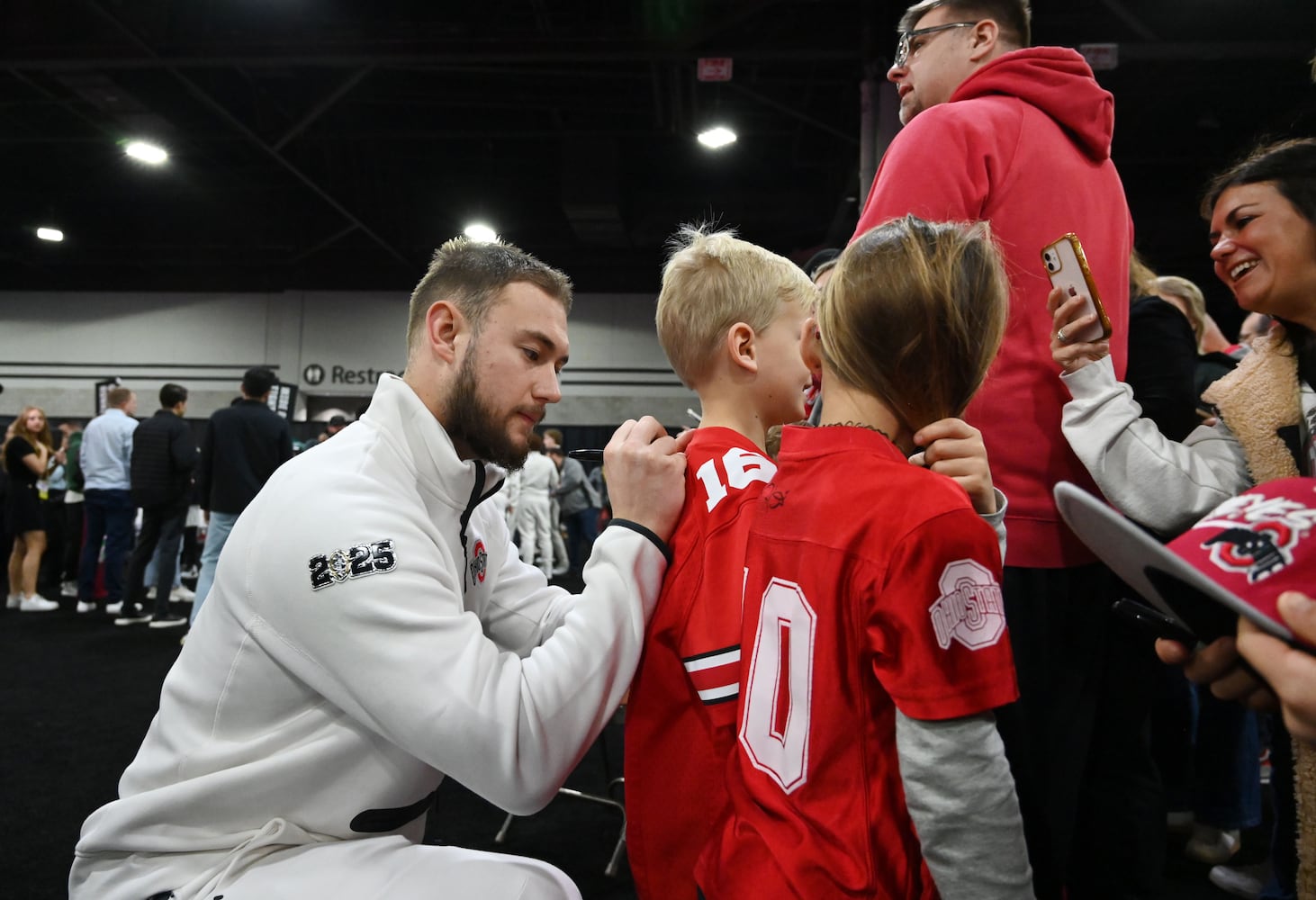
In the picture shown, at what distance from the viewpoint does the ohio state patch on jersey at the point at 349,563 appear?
1117 millimetres

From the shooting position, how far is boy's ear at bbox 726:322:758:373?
4.45ft

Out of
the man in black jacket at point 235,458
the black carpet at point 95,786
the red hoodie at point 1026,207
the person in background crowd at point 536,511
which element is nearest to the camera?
the red hoodie at point 1026,207

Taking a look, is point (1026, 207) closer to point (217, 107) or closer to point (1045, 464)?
point (1045, 464)

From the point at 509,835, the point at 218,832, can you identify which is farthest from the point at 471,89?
the point at 218,832

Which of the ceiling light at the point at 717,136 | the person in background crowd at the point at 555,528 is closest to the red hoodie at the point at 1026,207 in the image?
the ceiling light at the point at 717,136

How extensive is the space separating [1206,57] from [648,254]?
26.1ft

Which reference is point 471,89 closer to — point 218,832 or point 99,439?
point 99,439

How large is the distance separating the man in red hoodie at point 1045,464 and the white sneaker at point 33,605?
8156mm

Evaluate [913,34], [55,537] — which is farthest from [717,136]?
[55,537]

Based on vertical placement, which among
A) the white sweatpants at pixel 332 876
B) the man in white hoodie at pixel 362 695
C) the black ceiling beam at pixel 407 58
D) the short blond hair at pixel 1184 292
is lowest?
the white sweatpants at pixel 332 876

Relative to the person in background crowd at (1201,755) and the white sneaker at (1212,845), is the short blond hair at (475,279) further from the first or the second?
the white sneaker at (1212,845)

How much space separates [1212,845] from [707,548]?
7.92 ft

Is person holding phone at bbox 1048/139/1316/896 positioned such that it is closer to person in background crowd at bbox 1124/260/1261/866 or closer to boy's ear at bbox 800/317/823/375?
boy's ear at bbox 800/317/823/375

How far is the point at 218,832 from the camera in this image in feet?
3.91
